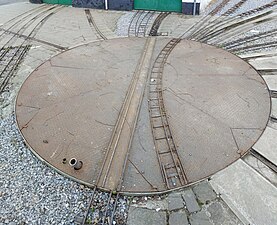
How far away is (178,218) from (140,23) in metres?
7.13

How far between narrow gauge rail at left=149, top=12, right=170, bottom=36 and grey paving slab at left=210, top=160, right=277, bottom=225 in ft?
18.0

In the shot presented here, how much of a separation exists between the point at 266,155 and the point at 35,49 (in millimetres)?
6537

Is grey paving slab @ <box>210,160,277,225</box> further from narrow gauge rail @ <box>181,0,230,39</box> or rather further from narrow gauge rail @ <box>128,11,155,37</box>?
narrow gauge rail @ <box>128,11,155,37</box>

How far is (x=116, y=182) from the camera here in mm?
4266

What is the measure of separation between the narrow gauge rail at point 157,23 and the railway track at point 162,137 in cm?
236

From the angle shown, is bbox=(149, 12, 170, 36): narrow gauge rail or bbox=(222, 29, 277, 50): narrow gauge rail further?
bbox=(149, 12, 170, 36): narrow gauge rail

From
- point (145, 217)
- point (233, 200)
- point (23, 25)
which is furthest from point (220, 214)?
point (23, 25)

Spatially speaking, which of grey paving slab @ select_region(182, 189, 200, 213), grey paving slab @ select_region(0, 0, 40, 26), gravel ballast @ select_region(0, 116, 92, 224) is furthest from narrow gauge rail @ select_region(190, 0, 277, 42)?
grey paving slab @ select_region(0, 0, 40, 26)

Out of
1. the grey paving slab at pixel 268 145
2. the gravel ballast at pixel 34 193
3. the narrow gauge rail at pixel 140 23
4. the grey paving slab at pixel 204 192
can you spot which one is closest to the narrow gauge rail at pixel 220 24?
the narrow gauge rail at pixel 140 23

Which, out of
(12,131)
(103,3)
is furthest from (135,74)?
(103,3)

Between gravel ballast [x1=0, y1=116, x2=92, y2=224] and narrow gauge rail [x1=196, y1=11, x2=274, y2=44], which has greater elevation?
narrow gauge rail [x1=196, y1=11, x2=274, y2=44]

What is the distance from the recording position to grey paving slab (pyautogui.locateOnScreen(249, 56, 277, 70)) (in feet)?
21.6

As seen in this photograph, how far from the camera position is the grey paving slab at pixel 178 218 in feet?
12.3

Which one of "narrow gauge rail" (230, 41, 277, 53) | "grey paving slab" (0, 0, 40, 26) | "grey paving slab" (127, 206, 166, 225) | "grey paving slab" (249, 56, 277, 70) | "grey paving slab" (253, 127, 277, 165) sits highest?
"grey paving slab" (0, 0, 40, 26)
